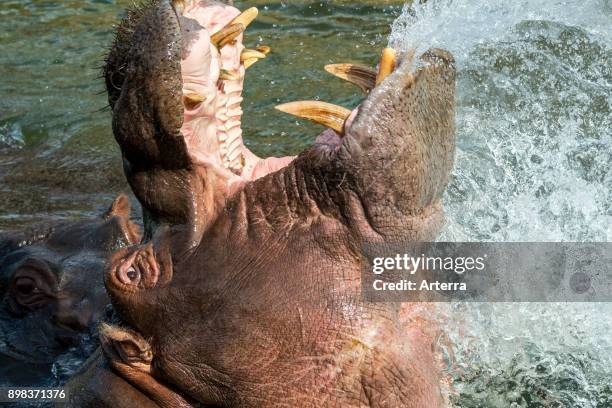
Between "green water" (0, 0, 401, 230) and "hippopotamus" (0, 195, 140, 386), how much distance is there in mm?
1051

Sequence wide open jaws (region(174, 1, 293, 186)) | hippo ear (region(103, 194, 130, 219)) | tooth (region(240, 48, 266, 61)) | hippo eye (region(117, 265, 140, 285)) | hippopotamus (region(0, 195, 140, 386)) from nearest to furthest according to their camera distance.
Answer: wide open jaws (region(174, 1, 293, 186)) → hippo eye (region(117, 265, 140, 285)) → tooth (region(240, 48, 266, 61)) → hippopotamus (region(0, 195, 140, 386)) → hippo ear (region(103, 194, 130, 219))

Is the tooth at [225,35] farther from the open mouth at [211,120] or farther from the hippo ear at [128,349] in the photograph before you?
the hippo ear at [128,349]

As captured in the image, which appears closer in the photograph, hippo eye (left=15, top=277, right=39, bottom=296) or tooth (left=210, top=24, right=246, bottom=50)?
tooth (left=210, top=24, right=246, bottom=50)

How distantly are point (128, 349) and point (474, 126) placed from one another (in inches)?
133

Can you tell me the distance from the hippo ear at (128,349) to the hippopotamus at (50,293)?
133 centimetres

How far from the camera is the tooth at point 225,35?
3230mm

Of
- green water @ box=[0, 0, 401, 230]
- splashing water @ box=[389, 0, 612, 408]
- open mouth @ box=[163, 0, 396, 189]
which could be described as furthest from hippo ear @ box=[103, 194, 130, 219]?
open mouth @ box=[163, 0, 396, 189]

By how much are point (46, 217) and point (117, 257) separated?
2.98 meters

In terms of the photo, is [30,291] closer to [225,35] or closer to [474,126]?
[225,35]

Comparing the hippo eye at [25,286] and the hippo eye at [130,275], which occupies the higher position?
the hippo eye at [130,275]

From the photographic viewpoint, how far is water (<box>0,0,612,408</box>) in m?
4.03

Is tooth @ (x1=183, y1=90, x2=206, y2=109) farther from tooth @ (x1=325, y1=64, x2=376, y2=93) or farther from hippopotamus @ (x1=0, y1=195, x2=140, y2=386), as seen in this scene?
hippopotamus @ (x1=0, y1=195, x2=140, y2=386)

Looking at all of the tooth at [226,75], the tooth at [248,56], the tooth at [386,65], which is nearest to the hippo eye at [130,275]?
the tooth at [226,75]

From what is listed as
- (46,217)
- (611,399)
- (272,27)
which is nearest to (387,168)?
(611,399)
